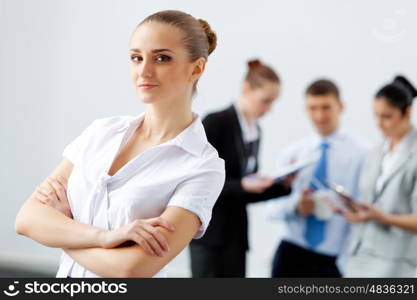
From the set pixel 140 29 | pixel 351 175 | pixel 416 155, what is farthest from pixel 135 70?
pixel 351 175

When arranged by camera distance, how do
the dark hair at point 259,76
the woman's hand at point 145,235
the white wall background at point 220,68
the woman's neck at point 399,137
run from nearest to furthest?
the woman's hand at point 145,235
the woman's neck at point 399,137
the dark hair at point 259,76
the white wall background at point 220,68

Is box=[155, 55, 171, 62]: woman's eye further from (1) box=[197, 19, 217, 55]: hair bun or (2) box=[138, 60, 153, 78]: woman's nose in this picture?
(1) box=[197, 19, 217, 55]: hair bun

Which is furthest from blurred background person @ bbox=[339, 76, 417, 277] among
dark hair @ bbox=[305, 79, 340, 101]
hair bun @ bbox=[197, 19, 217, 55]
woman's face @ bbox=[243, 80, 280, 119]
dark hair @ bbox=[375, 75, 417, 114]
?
hair bun @ bbox=[197, 19, 217, 55]

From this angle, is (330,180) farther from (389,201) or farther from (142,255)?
(142,255)

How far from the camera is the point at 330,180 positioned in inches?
136

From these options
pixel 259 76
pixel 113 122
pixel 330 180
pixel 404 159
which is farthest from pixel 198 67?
pixel 330 180

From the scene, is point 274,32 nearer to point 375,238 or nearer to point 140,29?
point 375,238

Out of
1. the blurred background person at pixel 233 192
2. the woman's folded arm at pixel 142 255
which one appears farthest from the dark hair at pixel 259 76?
the woman's folded arm at pixel 142 255

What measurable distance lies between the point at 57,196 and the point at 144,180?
0.67ft

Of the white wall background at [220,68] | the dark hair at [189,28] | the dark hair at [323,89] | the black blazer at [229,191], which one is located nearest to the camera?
the dark hair at [189,28]

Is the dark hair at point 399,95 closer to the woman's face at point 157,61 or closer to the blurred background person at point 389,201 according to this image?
the blurred background person at point 389,201

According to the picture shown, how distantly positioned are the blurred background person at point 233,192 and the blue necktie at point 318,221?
363mm

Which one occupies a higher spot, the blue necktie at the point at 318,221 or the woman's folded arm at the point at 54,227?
the blue necktie at the point at 318,221

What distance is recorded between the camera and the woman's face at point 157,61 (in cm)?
133
